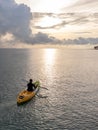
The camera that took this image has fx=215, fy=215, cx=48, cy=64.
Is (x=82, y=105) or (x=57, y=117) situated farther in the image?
(x=82, y=105)

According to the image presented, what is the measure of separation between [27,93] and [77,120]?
17440mm

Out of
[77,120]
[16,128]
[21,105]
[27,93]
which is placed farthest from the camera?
[27,93]

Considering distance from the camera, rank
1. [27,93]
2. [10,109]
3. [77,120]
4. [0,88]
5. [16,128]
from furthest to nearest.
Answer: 1. [0,88]
2. [27,93]
3. [10,109]
4. [77,120]
5. [16,128]

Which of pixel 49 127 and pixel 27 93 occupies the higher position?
pixel 27 93

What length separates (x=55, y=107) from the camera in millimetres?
49938

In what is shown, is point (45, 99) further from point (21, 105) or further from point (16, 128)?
point (16, 128)

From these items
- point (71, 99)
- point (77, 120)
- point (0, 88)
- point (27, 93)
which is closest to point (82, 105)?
point (71, 99)

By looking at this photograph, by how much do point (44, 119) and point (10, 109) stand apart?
8.75m

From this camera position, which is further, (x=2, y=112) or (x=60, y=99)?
(x=60, y=99)

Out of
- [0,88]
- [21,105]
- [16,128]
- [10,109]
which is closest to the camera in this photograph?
[16,128]

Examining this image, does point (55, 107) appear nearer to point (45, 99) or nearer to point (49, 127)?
point (45, 99)

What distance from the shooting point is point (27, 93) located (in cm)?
5494

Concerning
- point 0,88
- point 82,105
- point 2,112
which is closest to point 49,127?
point 2,112

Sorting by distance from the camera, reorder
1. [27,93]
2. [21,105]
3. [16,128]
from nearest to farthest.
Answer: [16,128] < [21,105] < [27,93]
